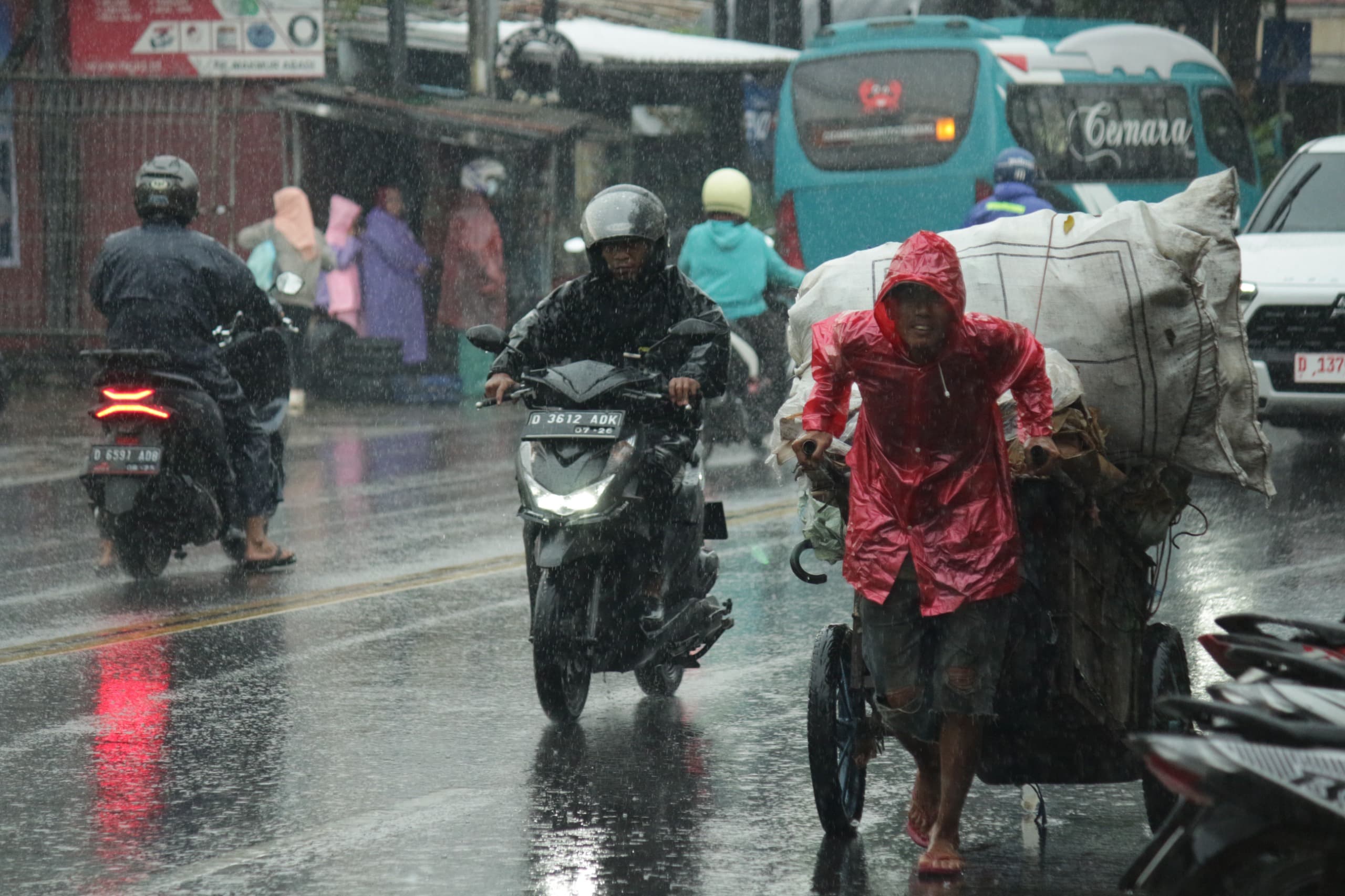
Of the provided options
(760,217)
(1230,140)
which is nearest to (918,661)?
(1230,140)

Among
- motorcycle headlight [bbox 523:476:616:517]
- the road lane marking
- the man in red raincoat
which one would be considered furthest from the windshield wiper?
the man in red raincoat

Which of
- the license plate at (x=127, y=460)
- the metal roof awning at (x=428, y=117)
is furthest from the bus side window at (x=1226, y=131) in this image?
the license plate at (x=127, y=460)

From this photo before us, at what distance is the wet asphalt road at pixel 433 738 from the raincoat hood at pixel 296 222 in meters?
6.87

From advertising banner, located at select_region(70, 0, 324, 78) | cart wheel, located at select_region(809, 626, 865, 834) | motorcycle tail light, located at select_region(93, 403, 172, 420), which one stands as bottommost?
cart wheel, located at select_region(809, 626, 865, 834)

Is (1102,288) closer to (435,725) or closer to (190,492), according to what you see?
(435,725)

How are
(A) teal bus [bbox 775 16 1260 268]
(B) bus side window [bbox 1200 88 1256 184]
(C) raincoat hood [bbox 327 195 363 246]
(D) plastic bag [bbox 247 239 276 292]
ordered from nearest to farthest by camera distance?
(D) plastic bag [bbox 247 239 276 292]
(C) raincoat hood [bbox 327 195 363 246]
(A) teal bus [bbox 775 16 1260 268]
(B) bus side window [bbox 1200 88 1256 184]

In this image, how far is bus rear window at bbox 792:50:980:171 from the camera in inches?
873

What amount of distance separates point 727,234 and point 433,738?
7.56m

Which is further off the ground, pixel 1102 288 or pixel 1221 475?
pixel 1102 288

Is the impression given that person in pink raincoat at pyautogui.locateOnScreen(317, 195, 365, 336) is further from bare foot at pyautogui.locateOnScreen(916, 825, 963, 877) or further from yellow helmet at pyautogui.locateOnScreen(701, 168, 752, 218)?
bare foot at pyautogui.locateOnScreen(916, 825, 963, 877)

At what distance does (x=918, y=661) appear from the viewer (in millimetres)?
5113

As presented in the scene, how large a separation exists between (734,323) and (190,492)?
5475mm

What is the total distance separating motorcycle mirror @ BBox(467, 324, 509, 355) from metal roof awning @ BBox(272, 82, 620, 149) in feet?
44.9

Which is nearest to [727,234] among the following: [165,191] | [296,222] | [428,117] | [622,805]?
[165,191]
